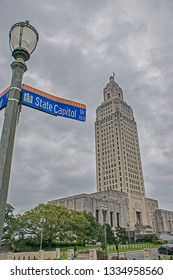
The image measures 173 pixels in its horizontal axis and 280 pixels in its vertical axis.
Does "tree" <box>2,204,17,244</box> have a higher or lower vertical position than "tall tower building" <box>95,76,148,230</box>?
lower

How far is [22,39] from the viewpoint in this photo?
3422 mm

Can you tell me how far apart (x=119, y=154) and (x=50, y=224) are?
54526 millimetres

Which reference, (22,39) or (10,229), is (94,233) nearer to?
(10,229)

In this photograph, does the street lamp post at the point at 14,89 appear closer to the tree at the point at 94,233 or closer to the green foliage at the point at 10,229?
the green foliage at the point at 10,229

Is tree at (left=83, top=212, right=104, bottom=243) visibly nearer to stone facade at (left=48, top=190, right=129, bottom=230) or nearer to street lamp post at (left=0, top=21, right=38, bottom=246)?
stone facade at (left=48, top=190, right=129, bottom=230)

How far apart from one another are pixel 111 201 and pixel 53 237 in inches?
1495

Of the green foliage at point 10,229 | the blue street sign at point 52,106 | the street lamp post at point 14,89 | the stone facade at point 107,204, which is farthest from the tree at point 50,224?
the street lamp post at point 14,89

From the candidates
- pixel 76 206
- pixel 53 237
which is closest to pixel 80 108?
pixel 53 237

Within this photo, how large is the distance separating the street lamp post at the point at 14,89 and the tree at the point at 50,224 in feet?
99.6

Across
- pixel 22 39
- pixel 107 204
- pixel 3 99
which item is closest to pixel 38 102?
pixel 3 99

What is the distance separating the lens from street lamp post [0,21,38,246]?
2.93 m

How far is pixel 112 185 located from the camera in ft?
269

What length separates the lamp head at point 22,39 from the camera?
3.40 metres

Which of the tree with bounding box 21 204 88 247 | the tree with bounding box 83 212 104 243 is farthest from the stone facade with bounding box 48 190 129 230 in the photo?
the tree with bounding box 21 204 88 247
